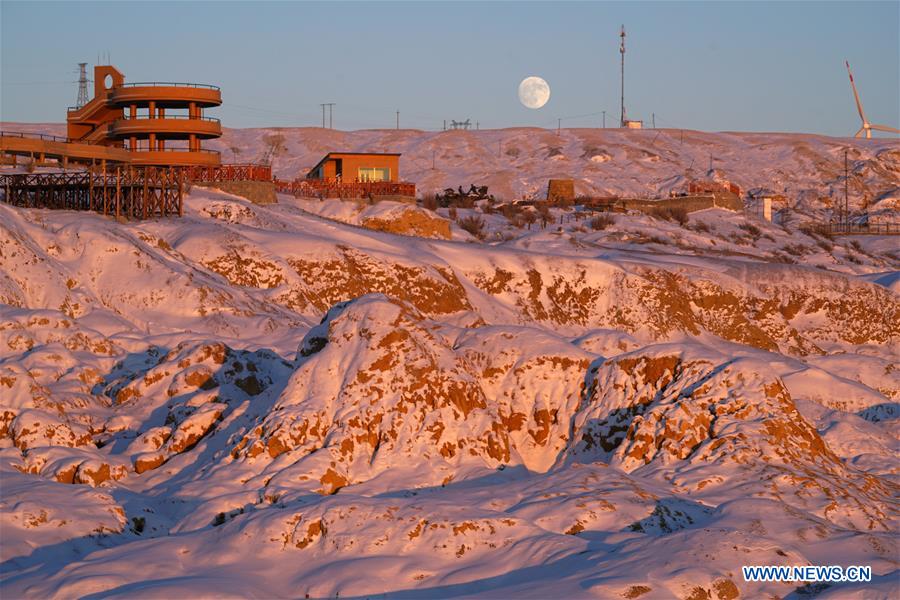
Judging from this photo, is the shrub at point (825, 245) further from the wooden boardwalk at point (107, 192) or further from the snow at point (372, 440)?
the wooden boardwalk at point (107, 192)

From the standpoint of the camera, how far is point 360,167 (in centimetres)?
8100

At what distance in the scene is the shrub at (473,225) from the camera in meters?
72.5

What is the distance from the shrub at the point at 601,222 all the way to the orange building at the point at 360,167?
12.7 metres

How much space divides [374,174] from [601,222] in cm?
1492

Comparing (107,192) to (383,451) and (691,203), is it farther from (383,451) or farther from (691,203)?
(691,203)

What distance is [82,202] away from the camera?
53.4 metres

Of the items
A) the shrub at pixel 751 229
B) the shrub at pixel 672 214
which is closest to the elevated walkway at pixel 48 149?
the shrub at pixel 672 214

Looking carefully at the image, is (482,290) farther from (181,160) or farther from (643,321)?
(181,160)

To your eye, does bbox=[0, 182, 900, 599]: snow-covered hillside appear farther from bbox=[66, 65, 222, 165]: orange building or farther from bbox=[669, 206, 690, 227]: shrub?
bbox=[669, 206, 690, 227]: shrub

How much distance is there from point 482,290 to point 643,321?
6633 millimetres

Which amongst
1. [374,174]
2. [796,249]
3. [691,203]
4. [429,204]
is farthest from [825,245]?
[374,174]

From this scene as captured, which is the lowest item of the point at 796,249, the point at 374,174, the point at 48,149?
the point at 796,249

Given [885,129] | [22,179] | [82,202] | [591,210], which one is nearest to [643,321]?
[82,202]

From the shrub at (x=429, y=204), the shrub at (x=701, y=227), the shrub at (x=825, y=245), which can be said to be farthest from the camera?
the shrub at (x=701, y=227)
